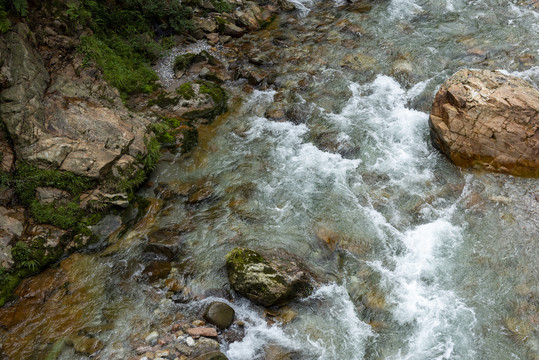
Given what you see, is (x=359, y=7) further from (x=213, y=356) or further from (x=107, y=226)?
(x=213, y=356)

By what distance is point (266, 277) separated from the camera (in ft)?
24.0

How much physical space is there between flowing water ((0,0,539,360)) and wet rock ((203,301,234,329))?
0.24m

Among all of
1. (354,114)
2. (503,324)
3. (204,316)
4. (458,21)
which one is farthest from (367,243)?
(458,21)

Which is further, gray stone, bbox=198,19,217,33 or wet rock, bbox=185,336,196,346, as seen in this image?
gray stone, bbox=198,19,217,33

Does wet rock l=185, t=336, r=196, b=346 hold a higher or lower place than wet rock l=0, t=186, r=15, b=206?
lower

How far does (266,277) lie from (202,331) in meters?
1.54

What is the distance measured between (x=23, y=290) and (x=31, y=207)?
75.2 inches

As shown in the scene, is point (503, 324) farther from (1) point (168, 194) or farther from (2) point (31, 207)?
(2) point (31, 207)

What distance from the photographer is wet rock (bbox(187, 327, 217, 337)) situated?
672 centimetres

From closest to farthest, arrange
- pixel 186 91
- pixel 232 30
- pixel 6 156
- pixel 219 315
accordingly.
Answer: pixel 219 315
pixel 6 156
pixel 186 91
pixel 232 30

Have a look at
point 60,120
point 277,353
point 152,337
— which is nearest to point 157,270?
point 152,337

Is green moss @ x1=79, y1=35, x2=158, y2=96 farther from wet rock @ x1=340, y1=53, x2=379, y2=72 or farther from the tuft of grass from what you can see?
wet rock @ x1=340, y1=53, x2=379, y2=72

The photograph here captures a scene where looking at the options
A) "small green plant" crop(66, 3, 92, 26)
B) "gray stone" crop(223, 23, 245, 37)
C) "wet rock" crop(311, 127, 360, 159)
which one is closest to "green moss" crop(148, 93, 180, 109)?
"small green plant" crop(66, 3, 92, 26)

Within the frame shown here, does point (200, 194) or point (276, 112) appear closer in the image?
point (200, 194)
